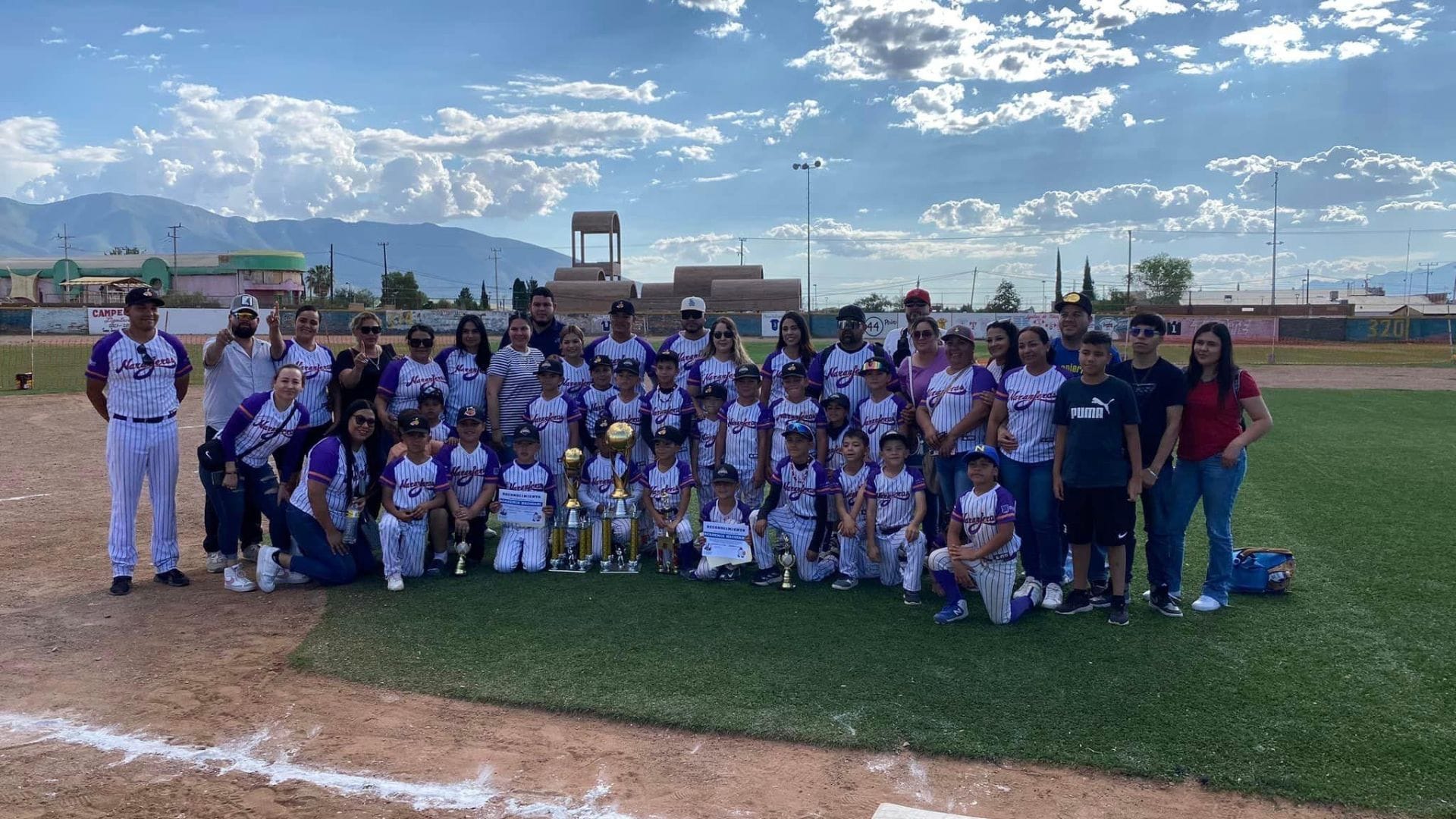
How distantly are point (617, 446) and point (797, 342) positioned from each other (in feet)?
5.23

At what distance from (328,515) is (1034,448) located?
4846 mm

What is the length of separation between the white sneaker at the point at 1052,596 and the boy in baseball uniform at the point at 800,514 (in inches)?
58.2

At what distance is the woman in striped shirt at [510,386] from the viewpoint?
7.14 metres

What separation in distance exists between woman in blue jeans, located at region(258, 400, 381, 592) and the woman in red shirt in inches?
216

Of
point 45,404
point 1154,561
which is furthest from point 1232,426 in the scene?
point 45,404

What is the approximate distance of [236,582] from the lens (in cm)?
624

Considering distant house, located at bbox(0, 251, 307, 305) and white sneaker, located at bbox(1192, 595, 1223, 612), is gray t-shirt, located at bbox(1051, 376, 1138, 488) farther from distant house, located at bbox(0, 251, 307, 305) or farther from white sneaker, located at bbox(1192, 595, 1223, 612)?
distant house, located at bbox(0, 251, 307, 305)

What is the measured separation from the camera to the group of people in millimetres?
5422

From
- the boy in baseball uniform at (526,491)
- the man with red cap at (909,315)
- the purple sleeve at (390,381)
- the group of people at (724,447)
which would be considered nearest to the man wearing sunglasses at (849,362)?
the group of people at (724,447)

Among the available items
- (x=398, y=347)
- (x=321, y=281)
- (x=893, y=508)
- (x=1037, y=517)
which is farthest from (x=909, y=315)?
(x=321, y=281)

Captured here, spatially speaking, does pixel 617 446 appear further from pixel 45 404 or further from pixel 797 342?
pixel 45 404

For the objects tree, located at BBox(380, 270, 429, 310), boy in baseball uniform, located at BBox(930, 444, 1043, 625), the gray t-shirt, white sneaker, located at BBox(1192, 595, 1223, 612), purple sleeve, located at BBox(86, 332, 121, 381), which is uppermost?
tree, located at BBox(380, 270, 429, 310)

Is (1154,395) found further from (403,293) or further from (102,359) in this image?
(403,293)

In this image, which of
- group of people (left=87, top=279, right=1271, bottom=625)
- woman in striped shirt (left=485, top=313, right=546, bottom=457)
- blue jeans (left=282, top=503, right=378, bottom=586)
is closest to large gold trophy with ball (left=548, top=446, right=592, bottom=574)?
group of people (left=87, top=279, right=1271, bottom=625)
